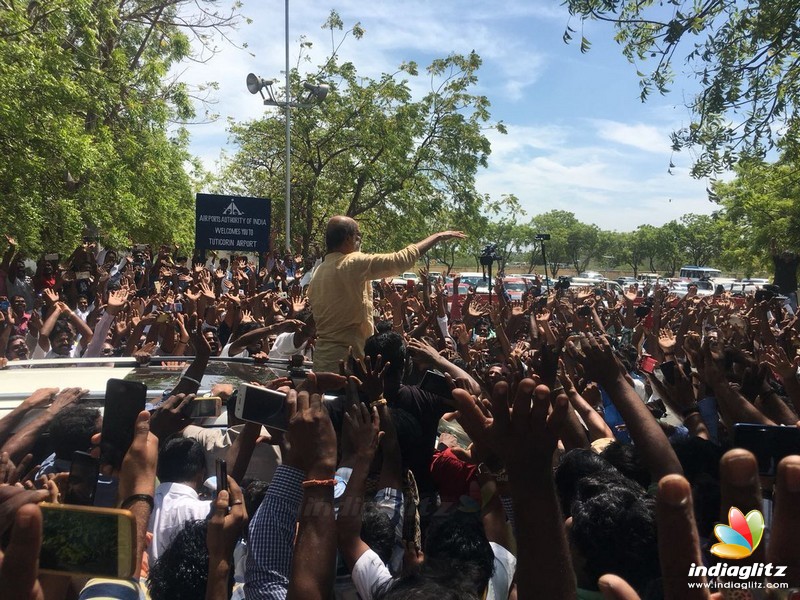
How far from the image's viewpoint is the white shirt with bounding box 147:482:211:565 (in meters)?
2.36

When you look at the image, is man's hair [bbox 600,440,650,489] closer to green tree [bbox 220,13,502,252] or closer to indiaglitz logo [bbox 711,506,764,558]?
indiaglitz logo [bbox 711,506,764,558]

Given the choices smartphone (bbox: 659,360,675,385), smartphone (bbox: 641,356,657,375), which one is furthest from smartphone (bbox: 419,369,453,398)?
smartphone (bbox: 641,356,657,375)

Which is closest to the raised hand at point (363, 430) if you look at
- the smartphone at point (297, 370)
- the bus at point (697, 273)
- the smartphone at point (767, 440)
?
the smartphone at point (767, 440)

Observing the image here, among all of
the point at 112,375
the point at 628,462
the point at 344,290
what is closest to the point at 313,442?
the point at 628,462

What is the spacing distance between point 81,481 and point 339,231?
7.21 feet

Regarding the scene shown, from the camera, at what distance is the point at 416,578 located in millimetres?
1695

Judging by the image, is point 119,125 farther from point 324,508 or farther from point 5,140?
point 324,508

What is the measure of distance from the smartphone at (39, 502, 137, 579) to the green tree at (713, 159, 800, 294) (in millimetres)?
17843

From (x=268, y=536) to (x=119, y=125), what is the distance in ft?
47.1

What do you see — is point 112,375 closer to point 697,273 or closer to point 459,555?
point 459,555

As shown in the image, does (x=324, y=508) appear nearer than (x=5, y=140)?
Yes

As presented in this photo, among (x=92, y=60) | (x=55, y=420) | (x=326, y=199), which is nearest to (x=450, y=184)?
(x=326, y=199)

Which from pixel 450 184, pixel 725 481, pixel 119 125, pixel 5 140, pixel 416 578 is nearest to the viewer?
pixel 725 481

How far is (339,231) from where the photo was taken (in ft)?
12.9
